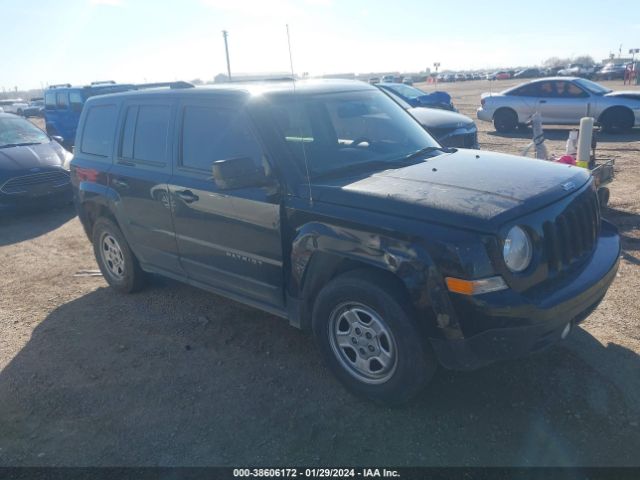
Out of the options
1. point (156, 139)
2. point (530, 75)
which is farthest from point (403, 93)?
point (530, 75)

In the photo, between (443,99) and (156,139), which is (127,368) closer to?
(156,139)

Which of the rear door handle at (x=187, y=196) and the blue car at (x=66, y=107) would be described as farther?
the blue car at (x=66, y=107)

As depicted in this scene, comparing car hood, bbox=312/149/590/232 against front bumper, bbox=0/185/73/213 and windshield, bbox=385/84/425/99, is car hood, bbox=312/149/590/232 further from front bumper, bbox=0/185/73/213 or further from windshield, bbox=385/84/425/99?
windshield, bbox=385/84/425/99

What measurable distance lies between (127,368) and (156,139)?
1939mm

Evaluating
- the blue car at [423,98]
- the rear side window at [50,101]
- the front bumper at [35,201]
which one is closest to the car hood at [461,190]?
the front bumper at [35,201]

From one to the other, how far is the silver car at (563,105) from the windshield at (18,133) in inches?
479

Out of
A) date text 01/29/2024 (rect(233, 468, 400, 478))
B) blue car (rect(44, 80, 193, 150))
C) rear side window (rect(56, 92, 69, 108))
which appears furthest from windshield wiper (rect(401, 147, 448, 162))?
rear side window (rect(56, 92, 69, 108))

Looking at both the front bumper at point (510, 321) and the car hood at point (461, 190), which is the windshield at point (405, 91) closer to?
the car hood at point (461, 190)

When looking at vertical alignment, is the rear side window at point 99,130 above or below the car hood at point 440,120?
above

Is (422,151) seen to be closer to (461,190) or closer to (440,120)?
(461,190)

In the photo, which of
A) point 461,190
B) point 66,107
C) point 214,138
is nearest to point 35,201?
point 214,138

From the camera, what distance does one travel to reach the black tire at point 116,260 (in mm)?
5426

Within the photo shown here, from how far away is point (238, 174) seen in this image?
3.53 meters

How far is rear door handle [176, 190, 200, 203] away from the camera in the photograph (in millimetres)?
4246
